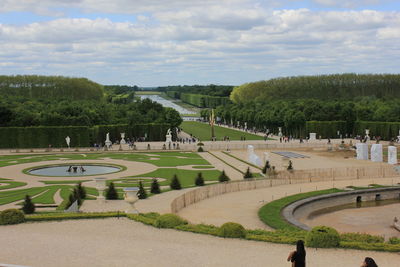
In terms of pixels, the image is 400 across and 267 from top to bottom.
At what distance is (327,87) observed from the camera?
17225cm

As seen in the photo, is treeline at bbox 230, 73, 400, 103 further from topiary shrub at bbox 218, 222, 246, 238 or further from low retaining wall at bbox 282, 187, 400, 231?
topiary shrub at bbox 218, 222, 246, 238

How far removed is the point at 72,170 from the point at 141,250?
109 feet

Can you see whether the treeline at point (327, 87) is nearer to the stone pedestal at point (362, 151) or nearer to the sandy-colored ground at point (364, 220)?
the stone pedestal at point (362, 151)

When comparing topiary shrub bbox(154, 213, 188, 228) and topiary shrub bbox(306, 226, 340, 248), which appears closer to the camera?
topiary shrub bbox(306, 226, 340, 248)

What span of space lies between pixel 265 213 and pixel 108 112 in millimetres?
65991

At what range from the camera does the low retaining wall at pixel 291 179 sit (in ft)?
112

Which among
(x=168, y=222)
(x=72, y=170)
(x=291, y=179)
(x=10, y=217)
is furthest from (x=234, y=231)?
(x=72, y=170)

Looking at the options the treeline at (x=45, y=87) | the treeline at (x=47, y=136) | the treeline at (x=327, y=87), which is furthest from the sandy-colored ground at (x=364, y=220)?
the treeline at (x=327, y=87)

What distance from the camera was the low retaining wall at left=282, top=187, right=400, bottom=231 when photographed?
31.9 m

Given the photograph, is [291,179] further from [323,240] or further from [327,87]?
[327,87]

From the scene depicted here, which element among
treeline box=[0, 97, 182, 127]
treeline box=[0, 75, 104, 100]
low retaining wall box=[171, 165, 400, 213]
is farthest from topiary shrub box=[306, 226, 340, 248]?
treeline box=[0, 75, 104, 100]

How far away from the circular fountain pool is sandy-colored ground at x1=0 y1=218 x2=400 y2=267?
86.1ft

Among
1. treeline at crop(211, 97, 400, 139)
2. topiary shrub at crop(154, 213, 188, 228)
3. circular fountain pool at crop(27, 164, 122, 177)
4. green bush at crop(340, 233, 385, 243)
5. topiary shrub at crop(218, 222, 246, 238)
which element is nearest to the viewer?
green bush at crop(340, 233, 385, 243)

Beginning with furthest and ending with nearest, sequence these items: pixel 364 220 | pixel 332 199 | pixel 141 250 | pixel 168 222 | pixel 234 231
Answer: pixel 332 199, pixel 364 220, pixel 168 222, pixel 234 231, pixel 141 250
